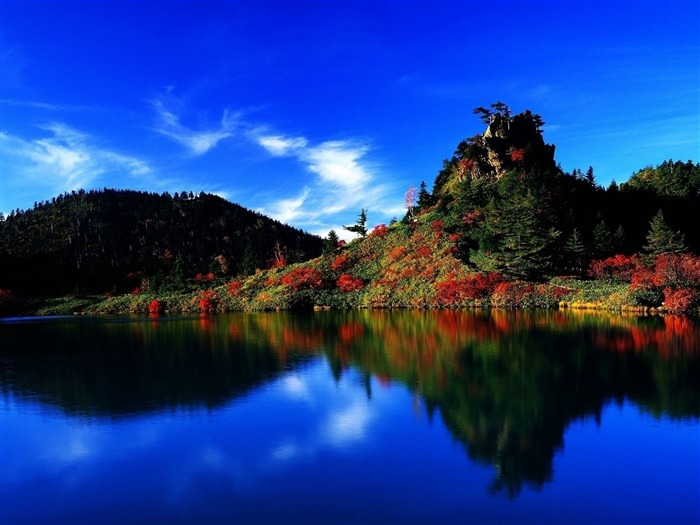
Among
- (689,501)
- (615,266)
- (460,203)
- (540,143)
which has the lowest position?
(689,501)

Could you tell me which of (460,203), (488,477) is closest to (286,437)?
(488,477)

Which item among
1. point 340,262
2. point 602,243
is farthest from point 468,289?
point 340,262

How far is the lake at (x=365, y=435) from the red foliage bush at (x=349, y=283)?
38.2 meters

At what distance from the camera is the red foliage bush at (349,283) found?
6481 centimetres

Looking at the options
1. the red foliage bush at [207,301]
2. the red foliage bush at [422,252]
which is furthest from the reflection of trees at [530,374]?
the red foliage bush at [207,301]

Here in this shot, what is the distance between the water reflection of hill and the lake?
104 mm

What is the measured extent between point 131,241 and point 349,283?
106 meters

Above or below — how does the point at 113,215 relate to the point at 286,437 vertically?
above

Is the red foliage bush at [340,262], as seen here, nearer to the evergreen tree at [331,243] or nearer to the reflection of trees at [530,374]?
the evergreen tree at [331,243]

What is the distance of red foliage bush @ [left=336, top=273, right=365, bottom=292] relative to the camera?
64.8m

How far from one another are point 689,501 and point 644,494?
2.31ft

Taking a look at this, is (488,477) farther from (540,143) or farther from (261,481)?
(540,143)

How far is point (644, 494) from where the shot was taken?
9.29 m

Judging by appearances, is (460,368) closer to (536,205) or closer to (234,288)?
(536,205)
